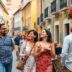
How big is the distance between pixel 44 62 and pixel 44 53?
0.60 ft

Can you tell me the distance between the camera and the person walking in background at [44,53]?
24.7 ft

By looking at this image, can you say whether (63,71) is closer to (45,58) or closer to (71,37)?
(71,37)

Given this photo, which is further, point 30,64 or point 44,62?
point 30,64

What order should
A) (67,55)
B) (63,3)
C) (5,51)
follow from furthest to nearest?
(63,3)
(5,51)
(67,55)

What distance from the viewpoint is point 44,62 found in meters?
7.68

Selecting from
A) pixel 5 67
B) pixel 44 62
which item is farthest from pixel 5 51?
pixel 44 62

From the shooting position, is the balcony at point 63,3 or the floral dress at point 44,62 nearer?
the floral dress at point 44,62

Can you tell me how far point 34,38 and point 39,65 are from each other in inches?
30.3

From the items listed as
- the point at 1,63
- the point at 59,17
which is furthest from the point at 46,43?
the point at 59,17

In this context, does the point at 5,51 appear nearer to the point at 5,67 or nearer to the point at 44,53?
the point at 5,67

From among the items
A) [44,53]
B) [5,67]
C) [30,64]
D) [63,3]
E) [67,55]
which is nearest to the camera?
[67,55]

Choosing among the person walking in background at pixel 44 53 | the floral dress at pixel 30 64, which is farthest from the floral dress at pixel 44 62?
the floral dress at pixel 30 64

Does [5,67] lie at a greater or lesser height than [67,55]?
lesser

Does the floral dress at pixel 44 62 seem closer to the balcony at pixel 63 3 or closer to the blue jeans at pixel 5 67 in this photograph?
the blue jeans at pixel 5 67
